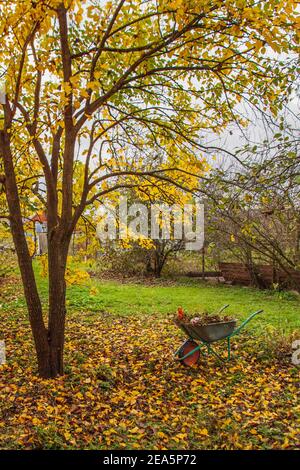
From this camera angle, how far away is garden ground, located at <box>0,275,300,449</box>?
330cm

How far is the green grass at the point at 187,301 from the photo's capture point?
7.69 meters

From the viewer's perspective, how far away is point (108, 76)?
185 inches

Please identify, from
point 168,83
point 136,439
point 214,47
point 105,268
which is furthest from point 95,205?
point 105,268

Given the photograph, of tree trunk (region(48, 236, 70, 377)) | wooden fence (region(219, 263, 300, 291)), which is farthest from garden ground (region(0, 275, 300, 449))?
wooden fence (region(219, 263, 300, 291))

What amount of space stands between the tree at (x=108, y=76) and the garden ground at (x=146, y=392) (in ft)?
2.08

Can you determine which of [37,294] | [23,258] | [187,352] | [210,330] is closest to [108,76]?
[23,258]

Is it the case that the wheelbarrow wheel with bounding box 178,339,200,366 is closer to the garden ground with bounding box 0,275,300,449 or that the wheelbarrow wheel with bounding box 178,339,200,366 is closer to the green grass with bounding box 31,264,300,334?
the garden ground with bounding box 0,275,300,449

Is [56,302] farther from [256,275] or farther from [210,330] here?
[256,275]

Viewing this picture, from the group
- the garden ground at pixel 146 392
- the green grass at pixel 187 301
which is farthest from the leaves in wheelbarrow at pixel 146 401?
the green grass at pixel 187 301

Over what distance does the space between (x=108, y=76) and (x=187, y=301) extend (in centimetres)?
581

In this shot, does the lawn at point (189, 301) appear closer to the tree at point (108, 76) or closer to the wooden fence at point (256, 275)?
the wooden fence at point (256, 275)

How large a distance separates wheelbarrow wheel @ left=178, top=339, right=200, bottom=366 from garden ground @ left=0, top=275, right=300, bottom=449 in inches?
3.3

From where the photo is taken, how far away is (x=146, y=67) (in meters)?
4.42
